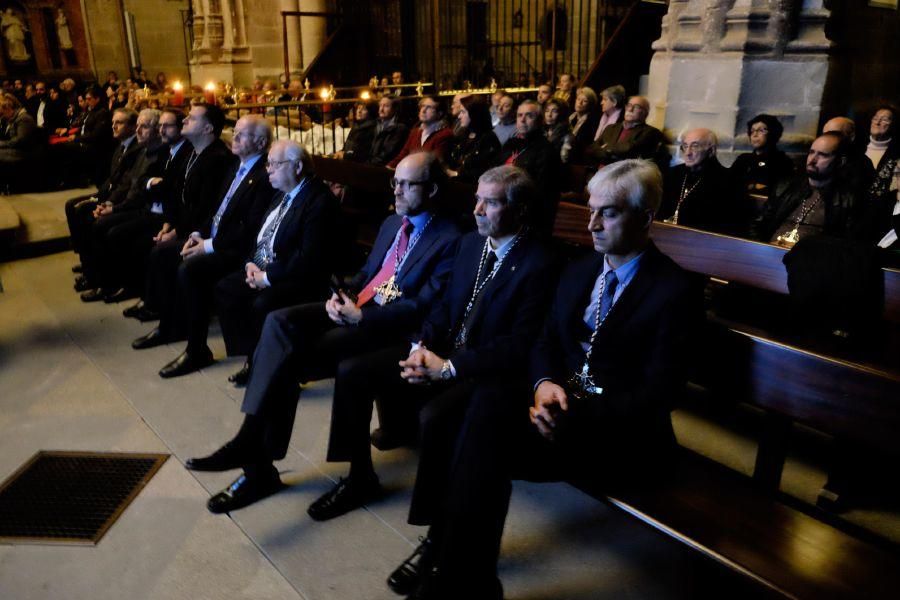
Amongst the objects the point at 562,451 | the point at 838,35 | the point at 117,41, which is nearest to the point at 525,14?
the point at 117,41

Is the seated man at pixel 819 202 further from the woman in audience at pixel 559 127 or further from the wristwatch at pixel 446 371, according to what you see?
the woman in audience at pixel 559 127

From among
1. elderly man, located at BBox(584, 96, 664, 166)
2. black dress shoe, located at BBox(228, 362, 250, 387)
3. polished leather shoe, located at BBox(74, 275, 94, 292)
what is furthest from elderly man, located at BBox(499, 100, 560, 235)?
polished leather shoe, located at BBox(74, 275, 94, 292)

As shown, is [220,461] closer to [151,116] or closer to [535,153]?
[535,153]

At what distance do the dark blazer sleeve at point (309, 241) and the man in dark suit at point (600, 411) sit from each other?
1.76 meters

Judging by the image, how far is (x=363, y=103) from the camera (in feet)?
23.3

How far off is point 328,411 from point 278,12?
10329mm

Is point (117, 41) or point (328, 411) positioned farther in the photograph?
point (117, 41)

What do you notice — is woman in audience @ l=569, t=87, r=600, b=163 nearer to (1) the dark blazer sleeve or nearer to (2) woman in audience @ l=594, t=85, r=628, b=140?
(2) woman in audience @ l=594, t=85, r=628, b=140

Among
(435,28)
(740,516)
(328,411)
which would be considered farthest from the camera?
(435,28)

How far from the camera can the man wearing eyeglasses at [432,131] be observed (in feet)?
19.9

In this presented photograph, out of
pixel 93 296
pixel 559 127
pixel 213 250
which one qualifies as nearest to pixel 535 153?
pixel 559 127

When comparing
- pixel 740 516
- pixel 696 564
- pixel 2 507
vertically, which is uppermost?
pixel 740 516

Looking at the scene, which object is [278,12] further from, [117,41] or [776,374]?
[776,374]

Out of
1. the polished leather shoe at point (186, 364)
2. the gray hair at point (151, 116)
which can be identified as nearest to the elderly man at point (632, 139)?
the polished leather shoe at point (186, 364)
